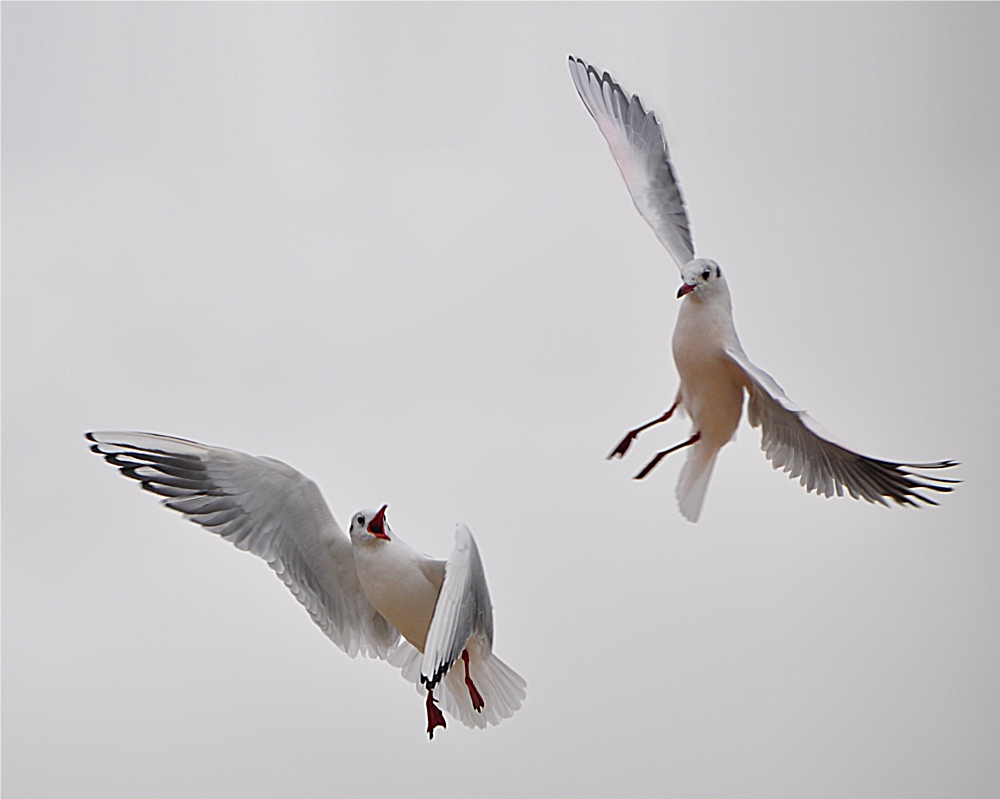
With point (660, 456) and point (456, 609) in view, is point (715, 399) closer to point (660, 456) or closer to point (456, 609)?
point (660, 456)

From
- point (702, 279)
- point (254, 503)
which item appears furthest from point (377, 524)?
point (702, 279)

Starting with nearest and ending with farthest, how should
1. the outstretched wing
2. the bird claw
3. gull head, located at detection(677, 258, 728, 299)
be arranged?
1. the outstretched wing
2. gull head, located at detection(677, 258, 728, 299)
3. the bird claw

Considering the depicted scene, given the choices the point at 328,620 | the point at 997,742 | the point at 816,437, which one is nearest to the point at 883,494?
the point at 816,437

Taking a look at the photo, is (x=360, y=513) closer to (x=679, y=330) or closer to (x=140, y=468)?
(x=140, y=468)

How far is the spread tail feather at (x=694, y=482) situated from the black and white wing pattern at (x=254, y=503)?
340 millimetres

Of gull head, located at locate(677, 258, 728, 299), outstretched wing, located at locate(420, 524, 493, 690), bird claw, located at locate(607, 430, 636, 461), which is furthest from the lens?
Result: bird claw, located at locate(607, 430, 636, 461)

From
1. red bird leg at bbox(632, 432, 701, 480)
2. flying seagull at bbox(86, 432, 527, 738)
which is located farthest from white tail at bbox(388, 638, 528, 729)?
Result: red bird leg at bbox(632, 432, 701, 480)

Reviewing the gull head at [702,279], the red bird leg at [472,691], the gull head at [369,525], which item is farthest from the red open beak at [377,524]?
the gull head at [702,279]

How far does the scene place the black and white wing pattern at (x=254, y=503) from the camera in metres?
1.15

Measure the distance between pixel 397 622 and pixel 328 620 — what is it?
3.9 inches

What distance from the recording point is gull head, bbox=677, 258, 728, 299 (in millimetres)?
1131

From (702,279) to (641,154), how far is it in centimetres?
23

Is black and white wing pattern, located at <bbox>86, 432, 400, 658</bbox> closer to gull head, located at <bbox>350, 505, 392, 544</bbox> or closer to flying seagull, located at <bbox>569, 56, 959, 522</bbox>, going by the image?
gull head, located at <bbox>350, 505, 392, 544</bbox>

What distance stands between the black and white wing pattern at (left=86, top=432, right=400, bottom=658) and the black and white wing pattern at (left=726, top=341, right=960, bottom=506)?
1.40 feet
